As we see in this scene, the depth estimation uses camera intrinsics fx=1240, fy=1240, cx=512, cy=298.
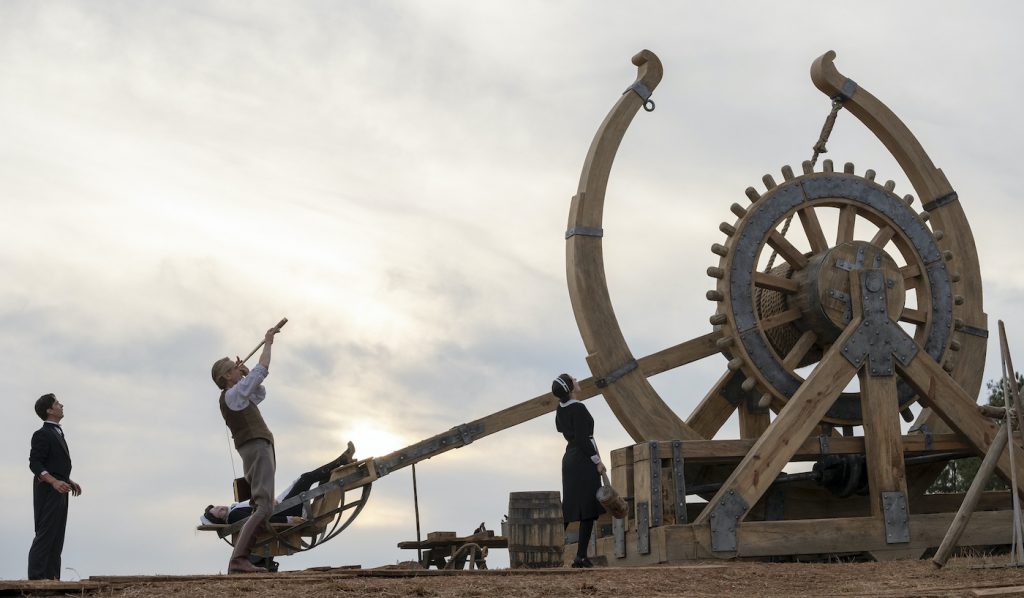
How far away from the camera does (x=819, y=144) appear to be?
457 inches

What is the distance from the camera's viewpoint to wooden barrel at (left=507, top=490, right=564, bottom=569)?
37.2 feet

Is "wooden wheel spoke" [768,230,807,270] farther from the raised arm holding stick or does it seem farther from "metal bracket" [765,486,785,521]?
the raised arm holding stick

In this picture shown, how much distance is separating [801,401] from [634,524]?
1659 millimetres

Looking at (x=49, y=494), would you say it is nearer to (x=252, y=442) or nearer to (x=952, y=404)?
(x=252, y=442)

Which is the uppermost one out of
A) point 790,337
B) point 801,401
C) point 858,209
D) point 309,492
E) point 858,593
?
point 858,209

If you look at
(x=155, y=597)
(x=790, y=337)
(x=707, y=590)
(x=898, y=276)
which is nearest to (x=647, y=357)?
(x=790, y=337)

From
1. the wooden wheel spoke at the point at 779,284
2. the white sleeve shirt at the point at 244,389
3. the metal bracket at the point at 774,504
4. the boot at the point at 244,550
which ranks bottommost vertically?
the boot at the point at 244,550

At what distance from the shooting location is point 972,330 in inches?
469

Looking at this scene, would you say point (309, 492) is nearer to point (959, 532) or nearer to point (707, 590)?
point (707, 590)

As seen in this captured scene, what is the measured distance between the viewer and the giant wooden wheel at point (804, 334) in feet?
32.7

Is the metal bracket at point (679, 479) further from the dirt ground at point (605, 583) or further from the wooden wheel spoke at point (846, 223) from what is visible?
the wooden wheel spoke at point (846, 223)

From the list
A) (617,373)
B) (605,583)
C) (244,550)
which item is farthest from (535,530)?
(605,583)

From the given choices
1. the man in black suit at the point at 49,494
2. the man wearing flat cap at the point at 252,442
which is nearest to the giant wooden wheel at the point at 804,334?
the man wearing flat cap at the point at 252,442

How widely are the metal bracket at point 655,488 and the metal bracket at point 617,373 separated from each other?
3.16 feet
